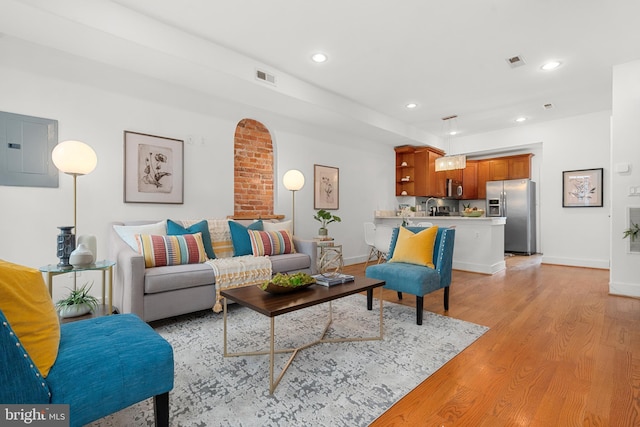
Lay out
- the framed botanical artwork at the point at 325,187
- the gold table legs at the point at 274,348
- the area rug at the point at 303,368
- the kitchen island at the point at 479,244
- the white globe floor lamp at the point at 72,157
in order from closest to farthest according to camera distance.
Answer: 1. the area rug at the point at 303,368
2. the gold table legs at the point at 274,348
3. the white globe floor lamp at the point at 72,157
4. the kitchen island at the point at 479,244
5. the framed botanical artwork at the point at 325,187

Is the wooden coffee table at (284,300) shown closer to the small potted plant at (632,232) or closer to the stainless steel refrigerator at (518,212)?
the small potted plant at (632,232)

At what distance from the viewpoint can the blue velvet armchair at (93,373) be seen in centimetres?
97

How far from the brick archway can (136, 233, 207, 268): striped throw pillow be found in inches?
57.6

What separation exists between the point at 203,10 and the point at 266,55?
2.89 ft

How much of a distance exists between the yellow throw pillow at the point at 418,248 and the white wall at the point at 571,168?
4417 millimetres

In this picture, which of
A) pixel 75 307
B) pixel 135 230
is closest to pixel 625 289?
pixel 135 230

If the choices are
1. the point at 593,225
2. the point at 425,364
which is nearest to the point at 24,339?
the point at 425,364

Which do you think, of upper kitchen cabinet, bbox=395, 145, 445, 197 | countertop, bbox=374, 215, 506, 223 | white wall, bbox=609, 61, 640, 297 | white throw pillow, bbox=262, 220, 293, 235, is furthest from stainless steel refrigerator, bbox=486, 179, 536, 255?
white throw pillow, bbox=262, 220, 293, 235

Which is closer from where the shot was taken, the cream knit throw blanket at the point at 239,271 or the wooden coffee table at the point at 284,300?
the wooden coffee table at the point at 284,300

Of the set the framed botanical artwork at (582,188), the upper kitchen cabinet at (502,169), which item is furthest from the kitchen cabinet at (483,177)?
the framed botanical artwork at (582,188)

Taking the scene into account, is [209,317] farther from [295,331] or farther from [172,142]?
[172,142]

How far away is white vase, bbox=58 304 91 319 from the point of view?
2326 millimetres

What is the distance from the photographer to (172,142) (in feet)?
12.4

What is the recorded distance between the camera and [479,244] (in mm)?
5242
